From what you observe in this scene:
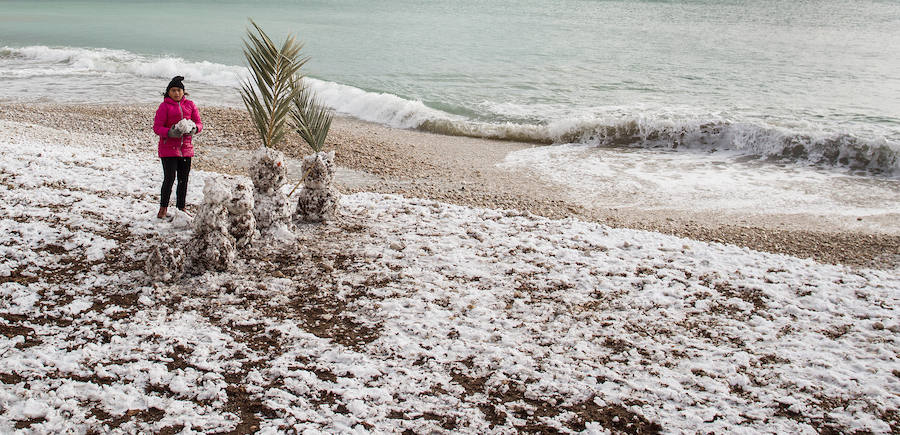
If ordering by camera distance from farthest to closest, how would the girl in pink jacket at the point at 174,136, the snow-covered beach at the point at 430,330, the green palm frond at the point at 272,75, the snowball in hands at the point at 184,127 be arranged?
the girl in pink jacket at the point at 174,136, the snowball in hands at the point at 184,127, the green palm frond at the point at 272,75, the snow-covered beach at the point at 430,330

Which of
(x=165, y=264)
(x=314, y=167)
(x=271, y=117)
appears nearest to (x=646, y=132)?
(x=314, y=167)

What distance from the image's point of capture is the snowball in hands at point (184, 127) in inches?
252

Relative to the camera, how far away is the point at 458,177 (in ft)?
34.7

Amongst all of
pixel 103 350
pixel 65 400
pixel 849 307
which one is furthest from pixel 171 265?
pixel 849 307

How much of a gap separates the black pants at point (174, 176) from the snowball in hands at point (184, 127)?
48cm

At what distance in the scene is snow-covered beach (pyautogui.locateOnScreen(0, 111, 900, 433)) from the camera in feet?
13.2

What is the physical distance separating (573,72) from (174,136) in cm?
1926

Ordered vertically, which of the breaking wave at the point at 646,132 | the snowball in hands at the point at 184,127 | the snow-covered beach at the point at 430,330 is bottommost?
the snow-covered beach at the point at 430,330

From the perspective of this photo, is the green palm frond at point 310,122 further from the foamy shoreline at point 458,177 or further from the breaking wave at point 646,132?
the breaking wave at point 646,132

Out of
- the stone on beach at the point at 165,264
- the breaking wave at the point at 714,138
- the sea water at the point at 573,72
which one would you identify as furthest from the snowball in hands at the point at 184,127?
the breaking wave at the point at 714,138

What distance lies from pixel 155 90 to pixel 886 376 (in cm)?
1972

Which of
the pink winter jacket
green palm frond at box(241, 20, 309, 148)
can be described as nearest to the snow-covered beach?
the pink winter jacket

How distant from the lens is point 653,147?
14.3m

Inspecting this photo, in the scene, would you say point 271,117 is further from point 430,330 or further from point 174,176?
point 430,330
